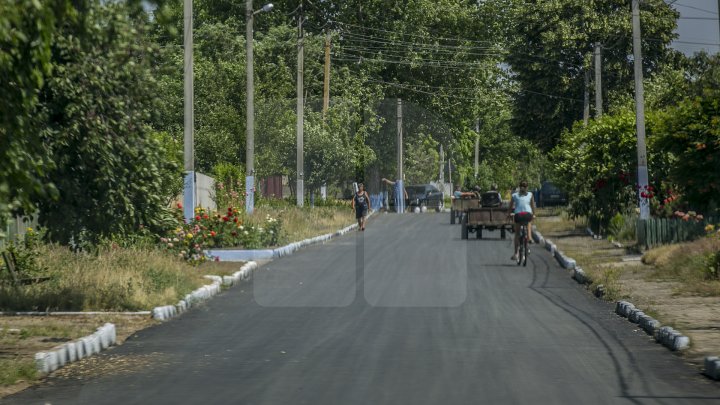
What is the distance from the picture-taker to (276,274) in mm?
26500

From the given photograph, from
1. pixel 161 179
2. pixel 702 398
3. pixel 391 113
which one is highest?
pixel 391 113

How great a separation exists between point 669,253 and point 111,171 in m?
12.8

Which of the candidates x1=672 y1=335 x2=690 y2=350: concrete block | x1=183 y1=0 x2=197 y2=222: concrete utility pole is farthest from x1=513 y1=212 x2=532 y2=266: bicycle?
x1=672 y1=335 x2=690 y2=350: concrete block

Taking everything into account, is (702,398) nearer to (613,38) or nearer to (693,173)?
(693,173)

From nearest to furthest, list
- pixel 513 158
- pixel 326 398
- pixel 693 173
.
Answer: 1. pixel 326 398
2. pixel 693 173
3. pixel 513 158

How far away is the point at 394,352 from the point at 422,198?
215ft

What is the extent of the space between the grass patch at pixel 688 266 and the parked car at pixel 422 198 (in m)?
50.0

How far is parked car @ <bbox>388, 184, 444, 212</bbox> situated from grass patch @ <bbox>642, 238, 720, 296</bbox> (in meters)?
50.0

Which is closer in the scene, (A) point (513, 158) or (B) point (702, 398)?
(B) point (702, 398)

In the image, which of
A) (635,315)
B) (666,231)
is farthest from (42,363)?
(666,231)

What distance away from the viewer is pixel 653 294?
794 inches

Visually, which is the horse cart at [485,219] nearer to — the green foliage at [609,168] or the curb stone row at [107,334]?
the green foliage at [609,168]

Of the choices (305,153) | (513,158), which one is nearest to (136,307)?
(305,153)

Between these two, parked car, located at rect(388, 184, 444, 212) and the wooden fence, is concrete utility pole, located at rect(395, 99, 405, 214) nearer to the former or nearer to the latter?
parked car, located at rect(388, 184, 444, 212)
